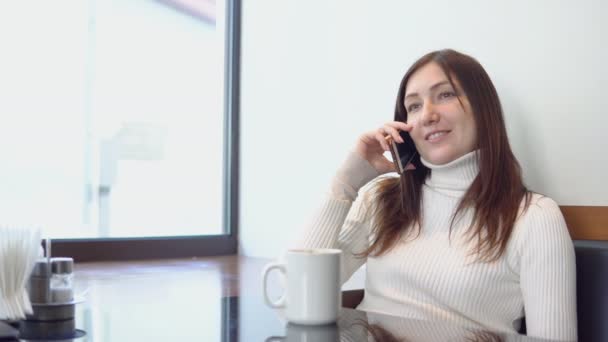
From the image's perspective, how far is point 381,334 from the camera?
0.80 meters

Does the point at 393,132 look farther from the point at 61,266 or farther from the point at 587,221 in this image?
the point at 61,266

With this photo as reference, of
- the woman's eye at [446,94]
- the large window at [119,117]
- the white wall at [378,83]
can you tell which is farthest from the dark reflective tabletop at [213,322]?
the large window at [119,117]

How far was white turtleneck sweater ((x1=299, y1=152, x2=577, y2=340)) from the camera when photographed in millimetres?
1146

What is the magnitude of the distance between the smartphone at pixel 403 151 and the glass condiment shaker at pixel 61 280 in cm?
75

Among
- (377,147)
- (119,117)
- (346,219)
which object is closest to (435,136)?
(377,147)

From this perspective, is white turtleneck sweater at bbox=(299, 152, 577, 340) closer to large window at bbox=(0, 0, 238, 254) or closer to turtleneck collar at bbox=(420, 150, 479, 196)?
turtleneck collar at bbox=(420, 150, 479, 196)

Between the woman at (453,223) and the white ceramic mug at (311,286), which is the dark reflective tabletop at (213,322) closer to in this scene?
the white ceramic mug at (311,286)

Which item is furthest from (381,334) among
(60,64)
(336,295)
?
(60,64)

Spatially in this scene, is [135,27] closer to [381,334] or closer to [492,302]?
[492,302]

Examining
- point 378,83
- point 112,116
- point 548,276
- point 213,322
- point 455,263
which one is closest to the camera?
point 213,322

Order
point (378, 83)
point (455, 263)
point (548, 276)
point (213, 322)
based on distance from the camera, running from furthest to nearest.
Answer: point (378, 83) < point (455, 263) < point (548, 276) < point (213, 322)

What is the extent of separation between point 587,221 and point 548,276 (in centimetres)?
27

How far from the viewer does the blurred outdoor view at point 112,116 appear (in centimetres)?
232

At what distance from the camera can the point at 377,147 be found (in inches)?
57.9
